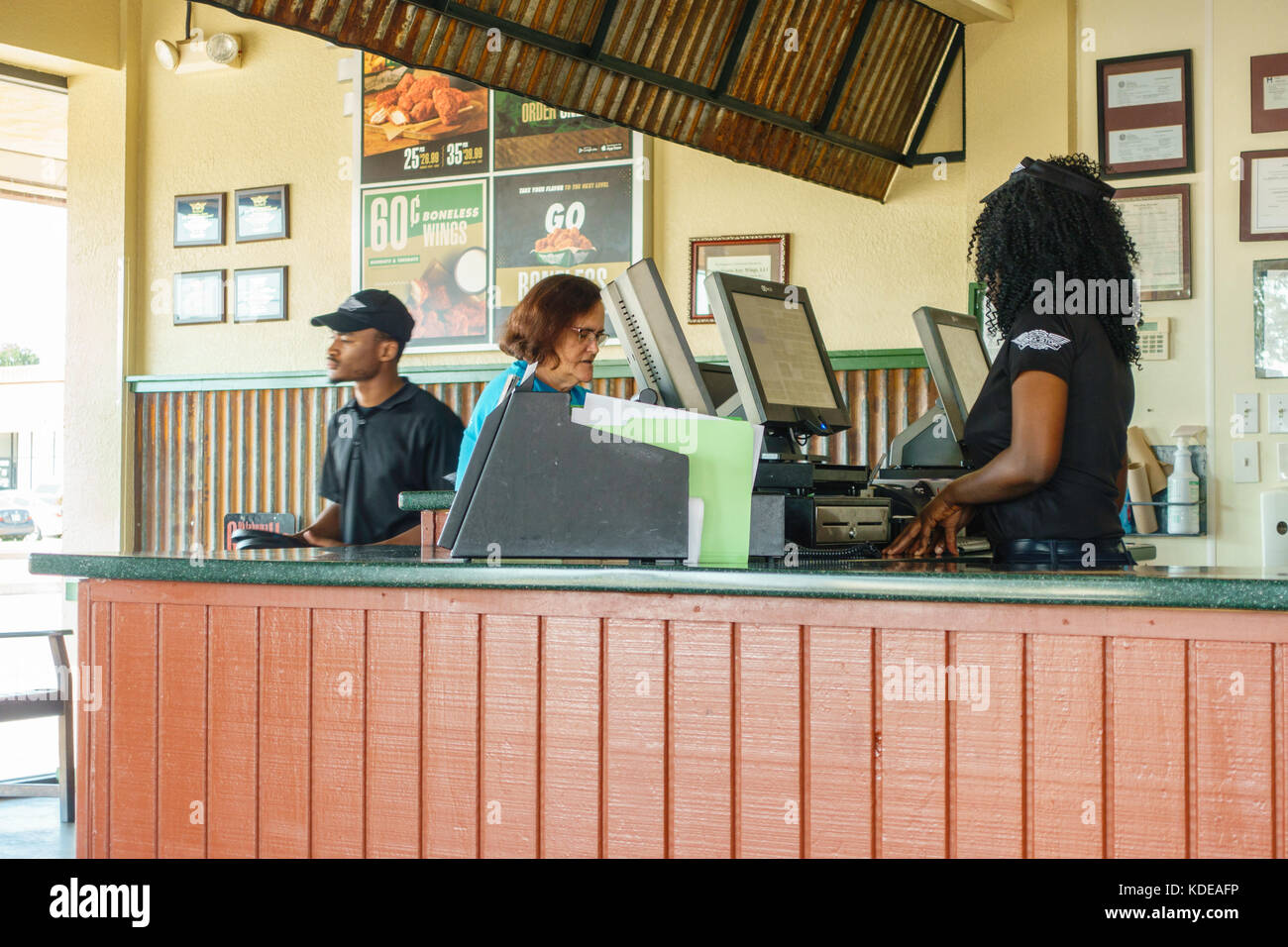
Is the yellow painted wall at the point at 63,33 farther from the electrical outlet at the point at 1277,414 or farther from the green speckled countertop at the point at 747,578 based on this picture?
the electrical outlet at the point at 1277,414

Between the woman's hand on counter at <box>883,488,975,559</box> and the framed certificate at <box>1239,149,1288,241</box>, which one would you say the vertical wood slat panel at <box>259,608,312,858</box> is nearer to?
the woman's hand on counter at <box>883,488,975,559</box>

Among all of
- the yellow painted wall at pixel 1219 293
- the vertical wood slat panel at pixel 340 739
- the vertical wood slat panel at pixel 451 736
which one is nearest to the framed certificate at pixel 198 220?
the yellow painted wall at pixel 1219 293

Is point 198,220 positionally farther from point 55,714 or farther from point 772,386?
point 772,386

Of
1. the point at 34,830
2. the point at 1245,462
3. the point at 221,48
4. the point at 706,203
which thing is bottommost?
the point at 34,830

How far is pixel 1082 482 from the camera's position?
2.30 m

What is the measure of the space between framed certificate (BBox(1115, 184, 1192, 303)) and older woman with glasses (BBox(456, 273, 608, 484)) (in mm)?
2423

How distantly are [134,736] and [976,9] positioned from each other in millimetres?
4002

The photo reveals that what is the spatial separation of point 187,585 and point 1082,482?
5.34ft

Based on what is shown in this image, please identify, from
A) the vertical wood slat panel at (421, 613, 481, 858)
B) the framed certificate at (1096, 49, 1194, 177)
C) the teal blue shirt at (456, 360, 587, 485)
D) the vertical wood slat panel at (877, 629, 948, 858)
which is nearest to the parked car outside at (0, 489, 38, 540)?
the teal blue shirt at (456, 360, 587, 485)

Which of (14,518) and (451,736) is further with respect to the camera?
(14,518)

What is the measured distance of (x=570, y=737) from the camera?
6.02 feet

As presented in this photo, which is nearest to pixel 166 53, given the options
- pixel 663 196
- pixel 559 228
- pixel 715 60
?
pixel 559 228

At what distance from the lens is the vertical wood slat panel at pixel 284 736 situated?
199cm
